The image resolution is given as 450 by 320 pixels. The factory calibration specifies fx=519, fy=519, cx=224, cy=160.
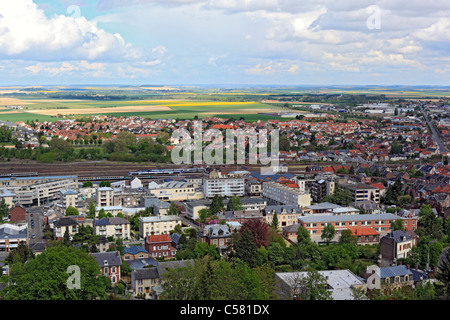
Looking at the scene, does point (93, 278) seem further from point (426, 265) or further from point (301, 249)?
point (426, 265)

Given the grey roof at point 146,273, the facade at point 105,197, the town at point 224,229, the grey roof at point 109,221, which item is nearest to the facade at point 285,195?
the town at point 224,229

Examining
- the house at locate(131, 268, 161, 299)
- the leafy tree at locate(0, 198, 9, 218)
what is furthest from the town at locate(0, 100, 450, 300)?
the leafy tree at locate(0, 198, 9, 218)

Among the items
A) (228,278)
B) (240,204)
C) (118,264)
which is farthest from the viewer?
(240,204)

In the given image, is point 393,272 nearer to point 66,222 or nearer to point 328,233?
point 328,233

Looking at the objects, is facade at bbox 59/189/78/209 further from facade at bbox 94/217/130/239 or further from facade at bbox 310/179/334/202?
facade at bbox 310/179/334/202

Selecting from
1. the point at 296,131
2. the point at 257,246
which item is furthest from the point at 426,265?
the point at 296,131

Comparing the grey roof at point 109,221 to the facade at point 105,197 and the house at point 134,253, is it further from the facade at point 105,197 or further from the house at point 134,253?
the facade at point 105,197
